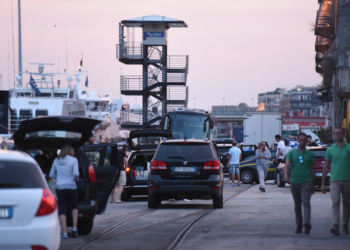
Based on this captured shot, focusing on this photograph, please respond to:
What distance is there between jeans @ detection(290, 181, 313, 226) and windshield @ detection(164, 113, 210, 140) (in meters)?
24.7

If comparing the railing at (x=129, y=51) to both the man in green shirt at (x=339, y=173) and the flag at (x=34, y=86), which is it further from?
the man in green shirt at (x=339, y=173)

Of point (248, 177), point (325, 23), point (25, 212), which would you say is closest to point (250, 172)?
point (248, 177)

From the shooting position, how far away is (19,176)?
7.07 metres

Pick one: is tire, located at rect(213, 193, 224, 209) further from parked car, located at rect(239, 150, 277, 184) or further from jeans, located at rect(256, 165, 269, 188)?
parked car, located at rect(239, 150, 277, 184)

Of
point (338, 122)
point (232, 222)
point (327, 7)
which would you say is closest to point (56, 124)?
point (232, 222)

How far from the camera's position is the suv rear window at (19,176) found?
699 cm

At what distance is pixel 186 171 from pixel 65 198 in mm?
5247

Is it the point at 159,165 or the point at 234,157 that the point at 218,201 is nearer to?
the point at 159,165

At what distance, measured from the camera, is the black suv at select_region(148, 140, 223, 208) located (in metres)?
14.6

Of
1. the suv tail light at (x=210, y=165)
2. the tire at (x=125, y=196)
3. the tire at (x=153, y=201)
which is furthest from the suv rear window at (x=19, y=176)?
the tire at (x=125, y=196)

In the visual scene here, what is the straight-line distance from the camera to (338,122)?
39625 millimetres

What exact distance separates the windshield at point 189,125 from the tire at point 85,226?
2488cm

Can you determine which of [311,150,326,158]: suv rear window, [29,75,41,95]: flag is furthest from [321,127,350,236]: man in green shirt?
[29,75,41,95]: flag

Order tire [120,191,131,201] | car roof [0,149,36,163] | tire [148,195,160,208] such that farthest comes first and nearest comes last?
tire [120,191,131,201], tire [148,195,160,208], car roof [0,149,36,163]
